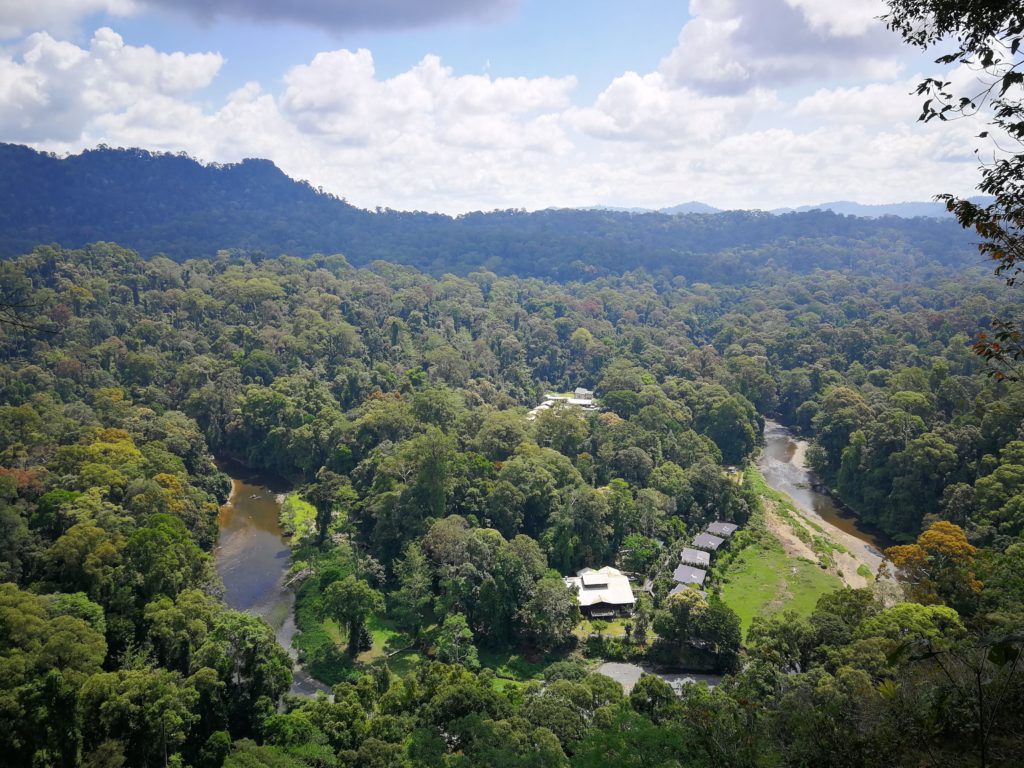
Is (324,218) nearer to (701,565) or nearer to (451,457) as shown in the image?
(451,457)

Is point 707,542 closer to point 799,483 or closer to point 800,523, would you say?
point 800,523

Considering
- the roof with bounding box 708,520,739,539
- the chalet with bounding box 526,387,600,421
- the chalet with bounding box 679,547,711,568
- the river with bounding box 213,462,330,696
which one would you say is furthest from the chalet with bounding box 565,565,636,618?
the chalet with bounding box 526,387,600,421

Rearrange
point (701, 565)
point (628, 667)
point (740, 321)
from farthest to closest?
point (740, 321)
point (701, 565)
point (628, 667)

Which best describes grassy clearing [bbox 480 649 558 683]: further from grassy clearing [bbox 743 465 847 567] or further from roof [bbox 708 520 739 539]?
grassy clearing [bbox 743 465 847 567]

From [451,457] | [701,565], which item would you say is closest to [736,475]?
[701,565]

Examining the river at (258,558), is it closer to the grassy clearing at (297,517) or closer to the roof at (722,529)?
the grassy clearing at (297,517)

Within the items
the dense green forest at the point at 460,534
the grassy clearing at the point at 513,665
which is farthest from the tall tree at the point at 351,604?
the grassy clearing at the point at 513,665

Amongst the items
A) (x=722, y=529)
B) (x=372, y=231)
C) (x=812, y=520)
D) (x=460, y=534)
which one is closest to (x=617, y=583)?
(x=460, y=534)
